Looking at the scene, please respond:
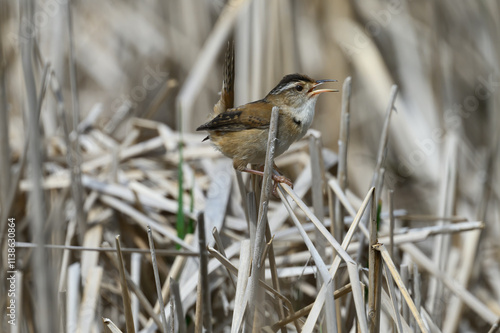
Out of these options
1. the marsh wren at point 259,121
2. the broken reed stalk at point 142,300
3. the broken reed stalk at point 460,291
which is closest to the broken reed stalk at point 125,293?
the broken reed stalk at point 142,300

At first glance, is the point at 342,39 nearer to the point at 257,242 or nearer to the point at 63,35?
the point at 63,35

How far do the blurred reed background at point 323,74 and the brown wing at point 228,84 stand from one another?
0.73 metres

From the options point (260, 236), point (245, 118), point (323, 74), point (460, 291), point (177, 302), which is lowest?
point (460, 291)

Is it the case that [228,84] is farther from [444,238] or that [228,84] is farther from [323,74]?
[323,74]

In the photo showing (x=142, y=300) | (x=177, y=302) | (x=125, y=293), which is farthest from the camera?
(x=142, y=300)

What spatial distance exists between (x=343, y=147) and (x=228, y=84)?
468 millimetres

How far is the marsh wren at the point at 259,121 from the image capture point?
6.33 ft

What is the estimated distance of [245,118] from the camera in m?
1.98

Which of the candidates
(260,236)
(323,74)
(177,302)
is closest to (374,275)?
(260,236)

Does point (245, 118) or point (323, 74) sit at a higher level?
point (323, 74)

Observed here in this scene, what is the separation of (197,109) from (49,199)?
1356 millimetres

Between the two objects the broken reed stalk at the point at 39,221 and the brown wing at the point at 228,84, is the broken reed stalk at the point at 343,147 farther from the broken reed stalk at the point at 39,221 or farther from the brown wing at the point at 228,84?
the broken reed stalk at the point at 39,221

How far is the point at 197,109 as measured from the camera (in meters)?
3.82

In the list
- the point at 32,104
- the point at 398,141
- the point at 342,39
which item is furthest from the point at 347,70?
the point at 32,104
